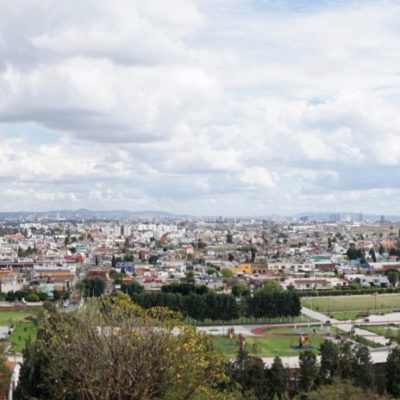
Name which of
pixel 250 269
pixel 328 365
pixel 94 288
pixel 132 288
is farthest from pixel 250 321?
pixel 250 269

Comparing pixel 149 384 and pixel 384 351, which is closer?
pixel 149 384

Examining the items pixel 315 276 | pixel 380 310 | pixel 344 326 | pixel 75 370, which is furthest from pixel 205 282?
pixel 75 370

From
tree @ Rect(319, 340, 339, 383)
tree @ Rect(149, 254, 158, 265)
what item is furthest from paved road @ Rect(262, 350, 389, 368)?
tree @ Rect(149, 254, 158, 265)

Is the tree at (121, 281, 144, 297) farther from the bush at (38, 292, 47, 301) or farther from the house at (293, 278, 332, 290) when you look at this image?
the house at (293, 278, 332, 290)

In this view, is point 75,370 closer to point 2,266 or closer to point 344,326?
point 344,326

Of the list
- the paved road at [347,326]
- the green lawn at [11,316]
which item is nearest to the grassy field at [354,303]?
the paved road at [347,326]

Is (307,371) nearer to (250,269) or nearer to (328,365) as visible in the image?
(328,365)
